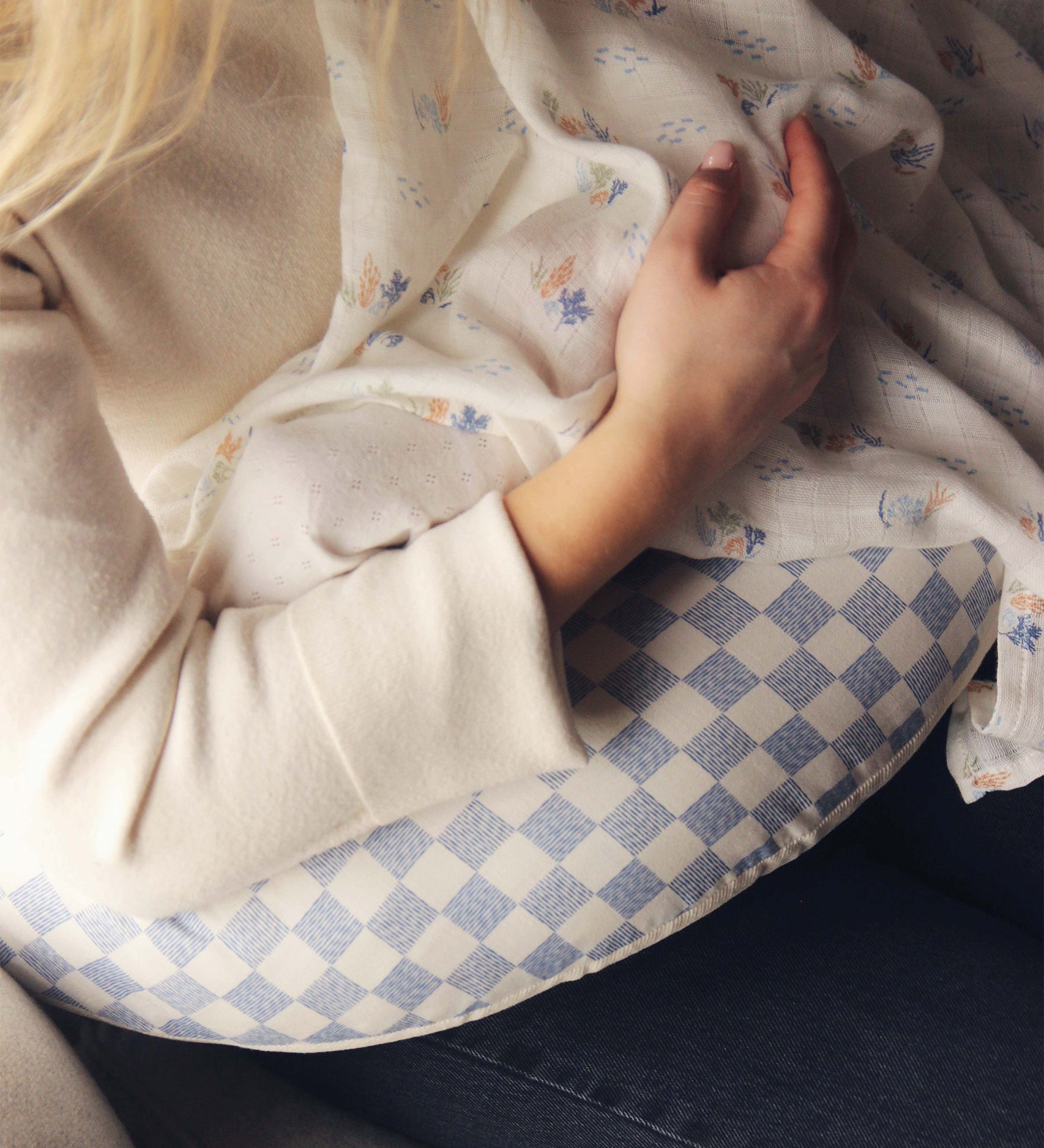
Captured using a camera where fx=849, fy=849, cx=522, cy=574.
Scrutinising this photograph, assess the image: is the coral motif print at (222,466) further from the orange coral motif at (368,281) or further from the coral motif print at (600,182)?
the coral motif print at (600,182)

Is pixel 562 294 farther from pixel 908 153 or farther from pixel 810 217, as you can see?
pixel 908 153

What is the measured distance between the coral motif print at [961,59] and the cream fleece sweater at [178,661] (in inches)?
21.7

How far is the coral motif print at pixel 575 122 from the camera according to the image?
467 mm

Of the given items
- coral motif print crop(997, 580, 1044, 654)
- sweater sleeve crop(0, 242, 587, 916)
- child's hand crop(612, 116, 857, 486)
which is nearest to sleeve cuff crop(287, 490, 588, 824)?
sweater sleeve crop(0, 242, 587, 916)

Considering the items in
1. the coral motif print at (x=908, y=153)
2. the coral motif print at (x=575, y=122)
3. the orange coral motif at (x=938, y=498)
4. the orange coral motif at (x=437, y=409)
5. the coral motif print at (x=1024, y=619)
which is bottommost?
the coral motif print at (x=1024, y=619)

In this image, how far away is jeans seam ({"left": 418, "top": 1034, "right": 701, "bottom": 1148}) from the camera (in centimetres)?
55

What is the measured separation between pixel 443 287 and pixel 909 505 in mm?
291

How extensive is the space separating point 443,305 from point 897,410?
281 millimetres

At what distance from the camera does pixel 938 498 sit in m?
0.48

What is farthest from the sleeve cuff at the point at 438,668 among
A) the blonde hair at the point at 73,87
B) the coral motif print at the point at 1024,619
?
the coral motif print at the point at 1024,619

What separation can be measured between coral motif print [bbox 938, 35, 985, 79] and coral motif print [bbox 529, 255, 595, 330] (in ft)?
1.50

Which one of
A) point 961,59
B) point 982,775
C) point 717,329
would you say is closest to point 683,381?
point 717,329

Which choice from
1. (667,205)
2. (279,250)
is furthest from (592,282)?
(279,250)

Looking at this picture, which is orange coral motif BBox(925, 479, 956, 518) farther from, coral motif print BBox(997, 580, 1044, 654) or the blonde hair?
the blonde hair
